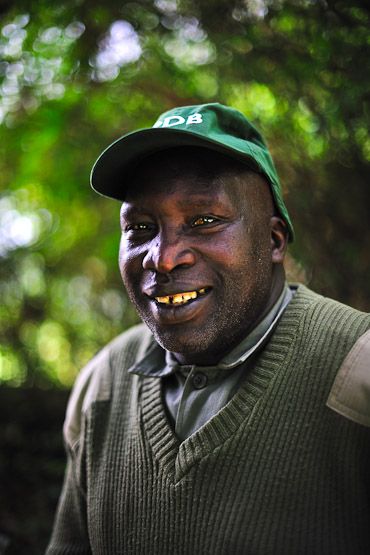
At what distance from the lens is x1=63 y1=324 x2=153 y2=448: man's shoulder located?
2.19m

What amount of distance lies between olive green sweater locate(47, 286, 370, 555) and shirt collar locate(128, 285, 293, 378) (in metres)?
0.04

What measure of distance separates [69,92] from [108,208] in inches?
40.3

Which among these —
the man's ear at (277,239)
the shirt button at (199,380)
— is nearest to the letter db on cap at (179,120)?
the man's ear at (277,239)

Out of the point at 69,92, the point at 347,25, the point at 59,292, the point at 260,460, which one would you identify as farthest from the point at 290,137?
the point at 59,292

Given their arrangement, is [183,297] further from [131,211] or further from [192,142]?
[192,142]

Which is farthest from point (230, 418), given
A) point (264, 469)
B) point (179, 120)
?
point (179, 120)

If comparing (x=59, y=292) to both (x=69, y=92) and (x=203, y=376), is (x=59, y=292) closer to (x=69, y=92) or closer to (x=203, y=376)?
(x=69, y=92)

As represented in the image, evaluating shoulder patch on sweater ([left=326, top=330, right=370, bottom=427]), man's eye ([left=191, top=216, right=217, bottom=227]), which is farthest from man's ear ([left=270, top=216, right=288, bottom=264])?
shoulder patch on sweater ([left=326, top=330, right=370, bottom=427])

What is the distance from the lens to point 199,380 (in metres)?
1.86

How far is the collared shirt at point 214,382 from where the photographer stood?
1.79m

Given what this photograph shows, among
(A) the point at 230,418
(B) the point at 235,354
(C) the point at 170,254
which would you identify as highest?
(C) the point at 170,254

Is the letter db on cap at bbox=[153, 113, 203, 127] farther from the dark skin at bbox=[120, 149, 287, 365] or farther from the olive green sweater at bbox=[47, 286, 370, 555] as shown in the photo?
the olive green sweater at bbox=[47, 286, 370, 555]

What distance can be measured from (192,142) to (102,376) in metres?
1.02

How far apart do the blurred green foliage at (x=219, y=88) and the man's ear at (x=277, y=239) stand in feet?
2.41
